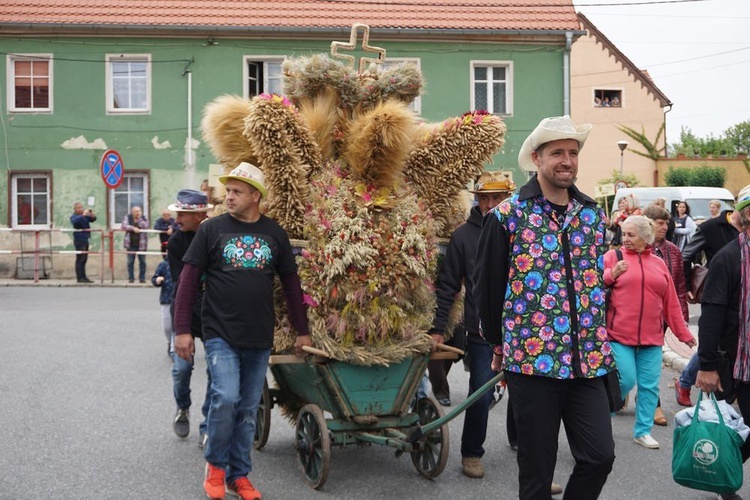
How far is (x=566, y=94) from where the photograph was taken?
86.0 ft

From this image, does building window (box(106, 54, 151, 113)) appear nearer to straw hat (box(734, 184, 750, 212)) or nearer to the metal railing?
the metal railing

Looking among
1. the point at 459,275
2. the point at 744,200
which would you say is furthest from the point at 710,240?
the point at 459,275

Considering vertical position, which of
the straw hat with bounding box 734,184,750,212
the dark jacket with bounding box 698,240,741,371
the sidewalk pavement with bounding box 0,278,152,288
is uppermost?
the straw hat with bounding box 734,184,750,212

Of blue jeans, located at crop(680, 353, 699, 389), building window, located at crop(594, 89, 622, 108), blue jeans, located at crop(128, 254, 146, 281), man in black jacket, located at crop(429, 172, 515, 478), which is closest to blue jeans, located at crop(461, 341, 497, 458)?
man in black jacket, located at crop(429, 172, 515, 478)

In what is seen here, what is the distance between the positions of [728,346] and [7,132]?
2399 centimetres

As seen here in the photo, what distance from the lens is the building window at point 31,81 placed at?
25.5 meters

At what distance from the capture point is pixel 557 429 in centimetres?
401

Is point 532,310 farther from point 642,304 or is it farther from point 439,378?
point 439,378

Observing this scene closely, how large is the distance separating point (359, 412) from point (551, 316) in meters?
2.01

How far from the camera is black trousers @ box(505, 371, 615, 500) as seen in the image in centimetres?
396

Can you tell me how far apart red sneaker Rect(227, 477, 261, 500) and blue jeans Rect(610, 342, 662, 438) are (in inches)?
115

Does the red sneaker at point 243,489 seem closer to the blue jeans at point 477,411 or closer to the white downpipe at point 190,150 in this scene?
the blue jeans at point 477,411

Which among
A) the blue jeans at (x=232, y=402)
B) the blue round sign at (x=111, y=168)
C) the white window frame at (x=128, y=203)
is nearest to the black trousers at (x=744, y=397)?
the blue jeans at (x=232, y=402)

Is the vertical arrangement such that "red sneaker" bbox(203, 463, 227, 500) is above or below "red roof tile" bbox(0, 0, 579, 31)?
below
